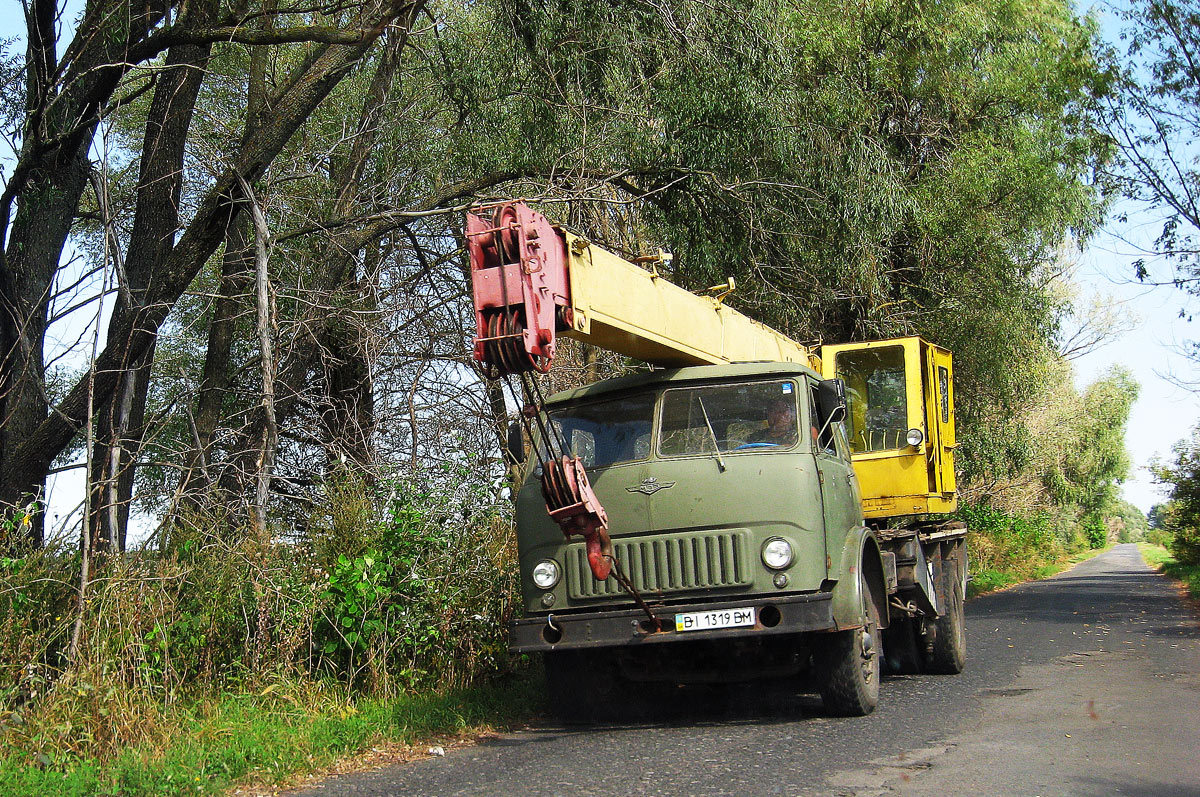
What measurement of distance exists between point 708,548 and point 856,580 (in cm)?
100

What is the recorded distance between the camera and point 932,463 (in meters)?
10.6

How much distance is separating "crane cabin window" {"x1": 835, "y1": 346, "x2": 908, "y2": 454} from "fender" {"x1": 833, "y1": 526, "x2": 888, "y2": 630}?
2.37 metres

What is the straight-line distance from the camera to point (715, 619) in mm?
7000

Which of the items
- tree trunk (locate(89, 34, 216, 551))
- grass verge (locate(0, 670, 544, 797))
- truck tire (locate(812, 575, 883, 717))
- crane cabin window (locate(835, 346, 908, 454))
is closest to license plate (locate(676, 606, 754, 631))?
truck tire (locate(812, 575, 883, 717))

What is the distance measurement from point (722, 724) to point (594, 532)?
170 cm

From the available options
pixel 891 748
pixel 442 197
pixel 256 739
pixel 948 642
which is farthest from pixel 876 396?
pixel 256 739

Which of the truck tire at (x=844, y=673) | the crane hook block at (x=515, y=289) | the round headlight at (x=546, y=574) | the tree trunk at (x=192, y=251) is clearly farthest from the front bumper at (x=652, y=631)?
the tree trunk at (x=192, y=251)

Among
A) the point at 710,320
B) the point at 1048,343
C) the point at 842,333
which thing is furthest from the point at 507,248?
the point at 1048,343

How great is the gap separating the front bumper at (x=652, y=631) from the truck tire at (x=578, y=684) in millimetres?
543

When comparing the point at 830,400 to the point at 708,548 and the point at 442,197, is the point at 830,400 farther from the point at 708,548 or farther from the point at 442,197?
the point at 442,197

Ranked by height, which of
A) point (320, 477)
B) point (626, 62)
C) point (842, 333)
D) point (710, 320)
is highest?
point (626, 62)

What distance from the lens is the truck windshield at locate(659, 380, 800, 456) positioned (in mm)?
7734

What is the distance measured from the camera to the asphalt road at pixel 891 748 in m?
5.63

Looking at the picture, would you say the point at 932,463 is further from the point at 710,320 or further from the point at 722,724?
the point at 722,724
